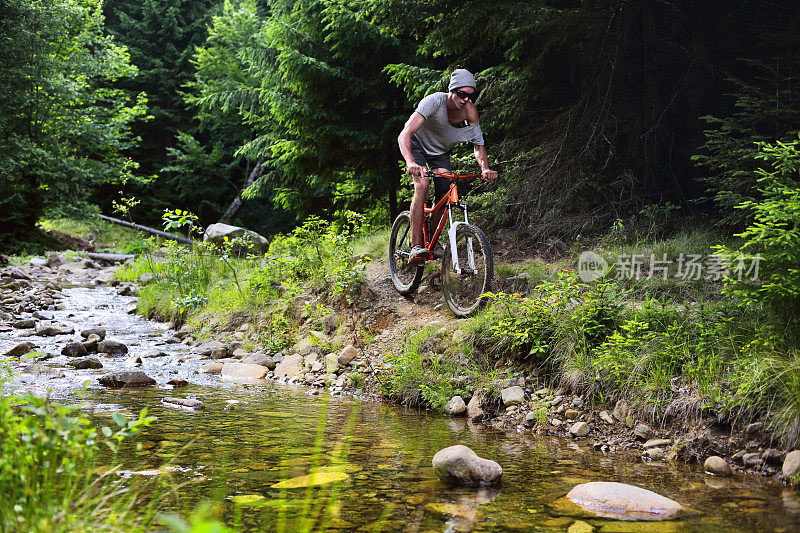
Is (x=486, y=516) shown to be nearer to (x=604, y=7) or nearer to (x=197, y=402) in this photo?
(x=197, y=402)

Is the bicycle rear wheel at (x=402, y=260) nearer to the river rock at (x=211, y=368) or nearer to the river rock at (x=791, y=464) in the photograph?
the river rock at (x=211, y=368)

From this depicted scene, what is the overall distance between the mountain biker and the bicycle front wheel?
32cm

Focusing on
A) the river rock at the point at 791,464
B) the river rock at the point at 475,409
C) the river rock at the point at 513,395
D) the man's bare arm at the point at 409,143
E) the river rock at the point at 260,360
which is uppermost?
the man's bare arm at the point at 409,143

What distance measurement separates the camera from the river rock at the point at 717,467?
3.50m

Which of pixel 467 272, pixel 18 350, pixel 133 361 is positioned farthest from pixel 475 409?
pixel 18 350

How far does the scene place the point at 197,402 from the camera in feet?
16.5

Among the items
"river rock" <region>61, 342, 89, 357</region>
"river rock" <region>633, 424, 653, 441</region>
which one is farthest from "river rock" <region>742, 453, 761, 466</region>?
"river rock" <region>61, 342, 89, 357</region>

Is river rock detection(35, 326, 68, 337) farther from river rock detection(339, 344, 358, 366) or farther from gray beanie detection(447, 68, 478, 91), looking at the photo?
gray beanie detection(447, 68, 478, 91)

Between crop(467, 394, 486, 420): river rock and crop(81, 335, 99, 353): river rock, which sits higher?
crop(467, 394, 486, 420): river rock

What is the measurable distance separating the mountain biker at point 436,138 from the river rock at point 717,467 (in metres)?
3.50

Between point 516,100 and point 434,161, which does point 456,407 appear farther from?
point 516,100

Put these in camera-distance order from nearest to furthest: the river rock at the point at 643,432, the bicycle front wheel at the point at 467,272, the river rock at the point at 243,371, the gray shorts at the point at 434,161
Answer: the river rock at the point at 643,432 < the bicycle front wheel at the point at 467,272 < the gray shorts at the point at 434,161 < the river rock at the point at 243,371

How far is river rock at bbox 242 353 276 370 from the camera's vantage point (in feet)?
23.6

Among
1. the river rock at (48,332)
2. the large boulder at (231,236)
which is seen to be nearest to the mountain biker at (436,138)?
the river rock at (48,332)
